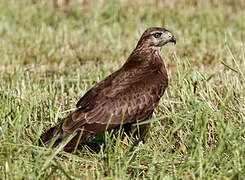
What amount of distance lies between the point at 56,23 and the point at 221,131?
6.48 metres

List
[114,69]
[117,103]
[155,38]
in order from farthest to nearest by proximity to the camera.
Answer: [114,69] < [155,38] < [117,103]

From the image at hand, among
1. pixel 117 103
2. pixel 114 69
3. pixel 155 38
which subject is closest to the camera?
pixel 117 103

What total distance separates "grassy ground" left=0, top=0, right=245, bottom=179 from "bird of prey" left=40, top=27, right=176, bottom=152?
0.54 feet

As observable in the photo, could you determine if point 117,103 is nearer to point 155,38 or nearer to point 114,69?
point 155,38

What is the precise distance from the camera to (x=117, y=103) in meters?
4.36

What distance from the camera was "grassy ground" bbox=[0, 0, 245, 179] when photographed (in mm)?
3623

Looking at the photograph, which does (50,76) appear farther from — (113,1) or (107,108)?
(113,1)

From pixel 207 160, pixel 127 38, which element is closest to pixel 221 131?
pixel 207 160

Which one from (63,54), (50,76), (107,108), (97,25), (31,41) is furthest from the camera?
(97,25)

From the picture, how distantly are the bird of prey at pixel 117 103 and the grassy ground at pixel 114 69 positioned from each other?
16cm

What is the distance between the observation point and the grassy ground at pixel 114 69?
3623 millimetres

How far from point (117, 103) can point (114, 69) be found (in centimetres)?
243

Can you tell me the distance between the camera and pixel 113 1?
10039 mm

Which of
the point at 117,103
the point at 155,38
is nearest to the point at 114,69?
the point at 155,38
